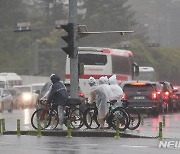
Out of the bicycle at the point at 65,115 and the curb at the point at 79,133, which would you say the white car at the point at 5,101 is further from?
the curb at the point at 79,133

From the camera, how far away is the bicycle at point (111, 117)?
2689 centimetres

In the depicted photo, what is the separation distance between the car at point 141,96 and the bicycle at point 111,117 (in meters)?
10.8

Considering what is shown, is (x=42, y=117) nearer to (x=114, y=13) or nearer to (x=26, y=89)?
(x=26, y=89)

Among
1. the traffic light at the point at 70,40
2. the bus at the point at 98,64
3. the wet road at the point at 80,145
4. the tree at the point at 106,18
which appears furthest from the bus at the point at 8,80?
the wet road at the point at 80,145

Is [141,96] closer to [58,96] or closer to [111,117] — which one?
[111,117]

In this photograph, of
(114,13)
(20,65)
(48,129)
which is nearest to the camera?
(48,129)

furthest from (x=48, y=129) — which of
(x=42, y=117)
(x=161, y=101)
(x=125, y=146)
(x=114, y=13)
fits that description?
(x=114, y=13)

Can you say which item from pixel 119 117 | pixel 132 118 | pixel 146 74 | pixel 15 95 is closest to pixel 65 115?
pixel 119 117

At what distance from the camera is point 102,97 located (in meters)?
27.5

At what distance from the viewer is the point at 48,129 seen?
2708cm

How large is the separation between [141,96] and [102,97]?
462 inches

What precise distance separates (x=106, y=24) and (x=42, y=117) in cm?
9951

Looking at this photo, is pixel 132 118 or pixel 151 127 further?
pixel 151 127

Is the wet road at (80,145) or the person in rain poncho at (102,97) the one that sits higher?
the person in rain poncho at (102,97)
